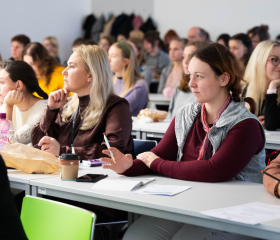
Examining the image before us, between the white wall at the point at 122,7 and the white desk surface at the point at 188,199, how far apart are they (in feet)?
26.4

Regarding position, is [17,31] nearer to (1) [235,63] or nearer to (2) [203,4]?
(2) [203,4]

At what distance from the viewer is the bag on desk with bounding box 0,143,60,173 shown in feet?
7.60

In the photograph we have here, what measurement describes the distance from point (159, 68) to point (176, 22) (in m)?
1.38

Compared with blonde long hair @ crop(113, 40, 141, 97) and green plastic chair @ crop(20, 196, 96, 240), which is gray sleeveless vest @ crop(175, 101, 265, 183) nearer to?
green plastic chair @ crop(20, 196, 96, 240)

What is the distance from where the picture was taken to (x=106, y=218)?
2.42m

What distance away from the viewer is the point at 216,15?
354 inches

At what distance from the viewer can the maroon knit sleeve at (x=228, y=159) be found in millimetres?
2131

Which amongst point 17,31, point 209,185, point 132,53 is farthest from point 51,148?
point 17,31

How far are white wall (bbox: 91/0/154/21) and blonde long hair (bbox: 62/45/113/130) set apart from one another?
7.10m

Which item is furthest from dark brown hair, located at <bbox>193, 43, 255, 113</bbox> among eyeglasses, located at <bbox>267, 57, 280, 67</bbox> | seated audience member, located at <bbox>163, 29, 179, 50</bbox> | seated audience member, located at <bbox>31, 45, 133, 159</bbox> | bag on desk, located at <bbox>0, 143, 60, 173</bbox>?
seated audience member, located at <bbox>163, 29, 179, 50</bbox>

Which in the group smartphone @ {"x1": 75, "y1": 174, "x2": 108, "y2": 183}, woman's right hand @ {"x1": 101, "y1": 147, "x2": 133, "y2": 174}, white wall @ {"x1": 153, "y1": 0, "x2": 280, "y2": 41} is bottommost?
smartphone @ {"x1": 75, "y1": 174, "x2": 108, "y2": 183}

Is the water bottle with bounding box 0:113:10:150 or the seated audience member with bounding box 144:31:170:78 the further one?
the seated audience member with bounding box 144:31:170:78

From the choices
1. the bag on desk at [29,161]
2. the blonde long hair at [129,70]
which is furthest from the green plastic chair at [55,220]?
the blonde long hair at [129,70]

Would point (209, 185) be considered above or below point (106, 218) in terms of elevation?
above
